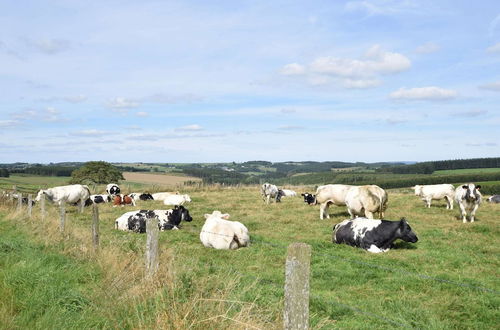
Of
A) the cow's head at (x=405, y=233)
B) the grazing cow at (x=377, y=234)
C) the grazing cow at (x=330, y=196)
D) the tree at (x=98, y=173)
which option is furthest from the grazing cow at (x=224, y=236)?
the tree at (x=98, y=173)

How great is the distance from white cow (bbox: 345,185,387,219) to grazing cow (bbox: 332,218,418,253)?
12.0 ft

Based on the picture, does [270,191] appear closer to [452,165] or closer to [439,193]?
[439,193]

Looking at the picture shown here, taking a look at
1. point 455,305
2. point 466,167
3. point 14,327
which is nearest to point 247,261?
point 455,305

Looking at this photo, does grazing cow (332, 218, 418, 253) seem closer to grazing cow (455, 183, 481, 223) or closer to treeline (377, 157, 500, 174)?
grazing cow (455, 183, 481, 223)

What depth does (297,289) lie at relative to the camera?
379cm

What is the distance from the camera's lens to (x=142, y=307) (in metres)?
5.53

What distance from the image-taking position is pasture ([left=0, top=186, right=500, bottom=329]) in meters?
5.34

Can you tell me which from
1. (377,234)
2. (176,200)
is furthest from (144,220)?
(176,200)

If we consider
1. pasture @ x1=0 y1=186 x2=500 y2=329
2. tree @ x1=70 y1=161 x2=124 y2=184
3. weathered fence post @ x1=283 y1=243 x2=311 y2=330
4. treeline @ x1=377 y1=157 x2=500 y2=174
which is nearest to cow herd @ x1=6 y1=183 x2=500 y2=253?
pasture @ x1=0 y1=186 x2=500 y2=329

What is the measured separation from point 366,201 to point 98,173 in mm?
60980

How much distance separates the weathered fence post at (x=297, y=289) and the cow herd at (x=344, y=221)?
31.2 feet

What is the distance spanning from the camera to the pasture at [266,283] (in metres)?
5.34

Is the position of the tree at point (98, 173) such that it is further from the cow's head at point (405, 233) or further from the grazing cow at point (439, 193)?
the cow's head at point (405, 233)

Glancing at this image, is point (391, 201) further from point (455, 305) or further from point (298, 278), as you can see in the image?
point (298, 278)
